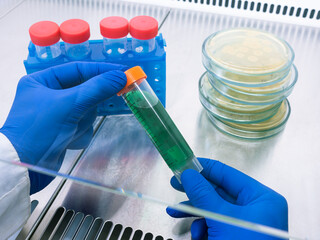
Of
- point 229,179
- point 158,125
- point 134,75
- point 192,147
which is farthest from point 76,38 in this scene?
point 229,179

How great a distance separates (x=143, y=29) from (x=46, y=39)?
30 centimetres

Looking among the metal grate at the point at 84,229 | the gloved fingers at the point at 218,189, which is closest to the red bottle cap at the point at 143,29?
the gloved fingers at the point at 218,189

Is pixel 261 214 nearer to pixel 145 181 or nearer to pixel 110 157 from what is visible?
pixel 145 181

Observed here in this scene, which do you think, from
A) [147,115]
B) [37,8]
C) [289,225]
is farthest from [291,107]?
[37,8]

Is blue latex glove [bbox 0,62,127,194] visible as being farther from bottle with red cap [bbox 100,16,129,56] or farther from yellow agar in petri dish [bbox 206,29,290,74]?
yellow agar in petri dish [bbox 206,29,290,74]

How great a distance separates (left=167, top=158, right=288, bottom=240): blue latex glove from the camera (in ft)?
2.43

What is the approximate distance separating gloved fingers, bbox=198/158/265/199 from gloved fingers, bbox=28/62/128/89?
0.40 metres

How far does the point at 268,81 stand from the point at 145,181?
1.57ft

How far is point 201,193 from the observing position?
77cm

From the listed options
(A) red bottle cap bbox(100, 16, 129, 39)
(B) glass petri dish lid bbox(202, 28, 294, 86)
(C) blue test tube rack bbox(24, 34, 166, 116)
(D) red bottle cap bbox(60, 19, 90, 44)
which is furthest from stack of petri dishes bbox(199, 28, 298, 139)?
(D) red bottle cap bbox(60, 19, 90, 44)

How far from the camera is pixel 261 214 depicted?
75 cm

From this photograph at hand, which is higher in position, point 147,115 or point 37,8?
point 147,115

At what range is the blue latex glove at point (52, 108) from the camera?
86 cm

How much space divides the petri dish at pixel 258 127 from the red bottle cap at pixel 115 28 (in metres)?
0.43
